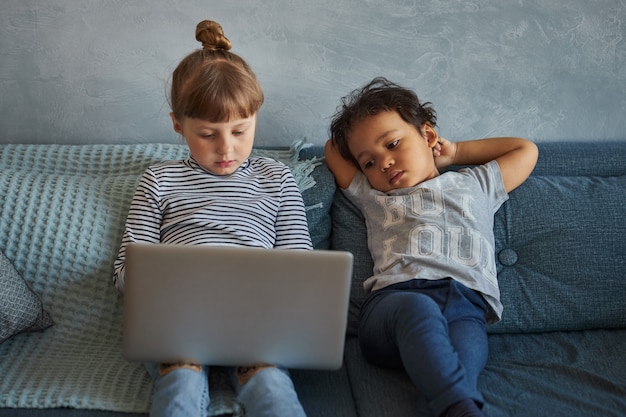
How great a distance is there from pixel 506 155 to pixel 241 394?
2.99ft

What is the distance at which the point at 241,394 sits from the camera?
134 cm

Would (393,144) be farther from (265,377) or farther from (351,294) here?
(265,377)

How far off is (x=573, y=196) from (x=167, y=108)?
3.55 ft

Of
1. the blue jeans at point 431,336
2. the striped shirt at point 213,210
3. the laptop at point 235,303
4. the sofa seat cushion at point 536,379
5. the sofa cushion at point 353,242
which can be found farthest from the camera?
the sofa cushion at point 353,242

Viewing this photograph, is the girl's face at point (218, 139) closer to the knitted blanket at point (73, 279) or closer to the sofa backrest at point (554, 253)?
the knitted blanket at point (73, 279)

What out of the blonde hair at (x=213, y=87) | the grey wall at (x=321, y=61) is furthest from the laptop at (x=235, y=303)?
the grey wall at (x=321, y=61)

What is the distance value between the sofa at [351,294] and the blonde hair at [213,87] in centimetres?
31

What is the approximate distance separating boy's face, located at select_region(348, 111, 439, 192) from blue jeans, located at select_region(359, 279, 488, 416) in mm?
269

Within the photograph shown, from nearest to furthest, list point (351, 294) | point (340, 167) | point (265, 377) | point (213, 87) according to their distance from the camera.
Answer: point (265, 377) → point (213, 87) → point (351, 294) → point (340, 167)

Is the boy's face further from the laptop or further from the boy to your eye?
the laptop

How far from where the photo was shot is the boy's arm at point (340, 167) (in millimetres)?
1786

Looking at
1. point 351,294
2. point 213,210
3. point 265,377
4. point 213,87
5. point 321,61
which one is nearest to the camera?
point 265,377

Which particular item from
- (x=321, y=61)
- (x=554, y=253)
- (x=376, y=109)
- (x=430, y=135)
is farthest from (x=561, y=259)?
(x=321, y=61)

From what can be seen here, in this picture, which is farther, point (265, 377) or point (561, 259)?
point (561, 259)
